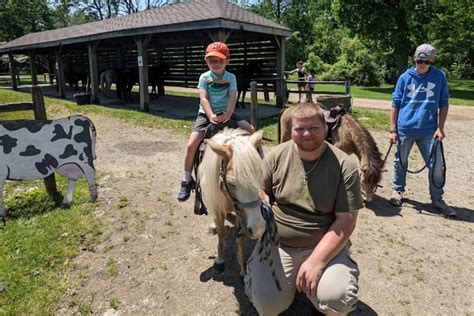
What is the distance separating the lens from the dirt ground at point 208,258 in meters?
2.93

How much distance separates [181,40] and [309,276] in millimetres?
15665

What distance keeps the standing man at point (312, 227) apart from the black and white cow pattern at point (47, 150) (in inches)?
120

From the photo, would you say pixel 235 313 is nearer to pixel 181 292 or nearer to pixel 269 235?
pixel 181 292

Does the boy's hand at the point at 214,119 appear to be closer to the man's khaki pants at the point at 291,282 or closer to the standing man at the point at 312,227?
the standing man at the point at 312,227

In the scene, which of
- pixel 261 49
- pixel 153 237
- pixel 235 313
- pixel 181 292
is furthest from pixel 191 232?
pixel 261 49

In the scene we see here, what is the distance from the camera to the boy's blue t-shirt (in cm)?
386

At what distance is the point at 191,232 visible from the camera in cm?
416

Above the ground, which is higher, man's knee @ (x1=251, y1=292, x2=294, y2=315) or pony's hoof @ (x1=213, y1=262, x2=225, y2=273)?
man's knee @ (x1=251, y1=292, x2=294, y2=315)

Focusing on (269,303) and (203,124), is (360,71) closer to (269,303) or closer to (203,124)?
(203,124)

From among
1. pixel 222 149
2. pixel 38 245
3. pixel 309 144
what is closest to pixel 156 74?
pixel 38 245

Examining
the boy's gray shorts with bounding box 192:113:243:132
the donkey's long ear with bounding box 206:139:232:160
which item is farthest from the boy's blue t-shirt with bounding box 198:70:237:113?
the donkey's long ear with bounding box 206:139:232:160

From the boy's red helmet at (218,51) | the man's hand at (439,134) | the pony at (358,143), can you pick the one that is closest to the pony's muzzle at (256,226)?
the boy's red helmet at (218,51)

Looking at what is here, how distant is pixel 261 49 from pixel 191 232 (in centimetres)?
1186

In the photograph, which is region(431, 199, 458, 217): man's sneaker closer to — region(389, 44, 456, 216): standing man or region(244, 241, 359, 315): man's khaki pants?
region(389, 44, 456, 216): standing man
